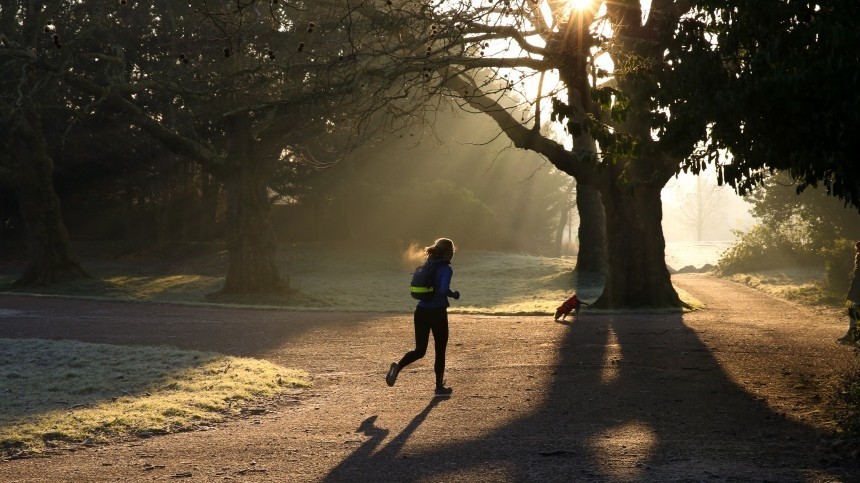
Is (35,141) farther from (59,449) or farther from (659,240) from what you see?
(59,449)

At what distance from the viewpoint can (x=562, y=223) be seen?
257 ft

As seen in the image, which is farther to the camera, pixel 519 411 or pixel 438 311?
pixel 438 311

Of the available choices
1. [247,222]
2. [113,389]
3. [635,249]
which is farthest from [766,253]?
[113,389]

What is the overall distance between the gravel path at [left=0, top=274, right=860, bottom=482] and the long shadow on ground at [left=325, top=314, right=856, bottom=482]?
22 mm

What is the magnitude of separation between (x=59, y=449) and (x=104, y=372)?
144 inches

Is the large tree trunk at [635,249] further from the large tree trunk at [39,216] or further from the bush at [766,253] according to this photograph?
the bush at [766,253]

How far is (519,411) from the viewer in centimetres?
953

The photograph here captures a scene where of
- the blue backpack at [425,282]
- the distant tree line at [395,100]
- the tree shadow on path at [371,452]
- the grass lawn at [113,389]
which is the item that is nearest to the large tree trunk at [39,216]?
the distant tree line at [395,100]

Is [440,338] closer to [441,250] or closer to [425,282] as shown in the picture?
[425,282]

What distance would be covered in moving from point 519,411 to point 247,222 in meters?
18.8

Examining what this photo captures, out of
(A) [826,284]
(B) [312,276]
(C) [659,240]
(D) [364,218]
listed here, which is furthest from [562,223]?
(C) [659,240]

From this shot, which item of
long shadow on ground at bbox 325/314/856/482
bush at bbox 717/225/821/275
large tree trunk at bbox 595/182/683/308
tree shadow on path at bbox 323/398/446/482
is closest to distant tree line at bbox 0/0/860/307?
large tree trunk at bbox 595/182/683/308

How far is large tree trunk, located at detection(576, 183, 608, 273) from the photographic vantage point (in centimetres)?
3634

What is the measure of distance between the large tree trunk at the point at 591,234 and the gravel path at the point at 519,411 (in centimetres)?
1762
